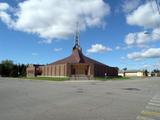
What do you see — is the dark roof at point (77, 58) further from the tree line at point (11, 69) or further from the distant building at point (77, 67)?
the tree line at point (11, 69)

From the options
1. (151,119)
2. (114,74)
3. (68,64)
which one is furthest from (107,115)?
(114,74)

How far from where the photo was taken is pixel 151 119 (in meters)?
10.1

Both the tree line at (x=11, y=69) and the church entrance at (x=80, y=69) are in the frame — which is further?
the tree line at (x=11, y=69)

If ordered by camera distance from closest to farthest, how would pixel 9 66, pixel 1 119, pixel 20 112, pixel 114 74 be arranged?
pixel 1 119 → pixel 20 112 → pixel 114 74 → pixel 9 66

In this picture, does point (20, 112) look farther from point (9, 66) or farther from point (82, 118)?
point (9, 66)

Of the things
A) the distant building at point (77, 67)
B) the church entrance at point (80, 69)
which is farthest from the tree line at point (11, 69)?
the church entrance at point (80, 69)

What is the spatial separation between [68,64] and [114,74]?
2694cm

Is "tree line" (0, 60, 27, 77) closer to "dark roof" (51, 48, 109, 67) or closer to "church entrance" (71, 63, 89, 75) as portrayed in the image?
"dark roof" (51, 48, 109, 67)

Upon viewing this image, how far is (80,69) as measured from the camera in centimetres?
8400

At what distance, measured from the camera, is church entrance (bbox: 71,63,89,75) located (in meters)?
83.1

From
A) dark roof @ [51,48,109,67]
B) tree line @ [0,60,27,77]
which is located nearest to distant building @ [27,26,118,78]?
dark roof @ [51,48,109,67]

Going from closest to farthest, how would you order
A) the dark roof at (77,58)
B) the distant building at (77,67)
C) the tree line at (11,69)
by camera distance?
the distant building at (77,67), the dark roof at (77,58), the tree line at (11,69)

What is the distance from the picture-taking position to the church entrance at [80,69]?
83125 millimetres

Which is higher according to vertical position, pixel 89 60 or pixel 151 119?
pixel 89 60
